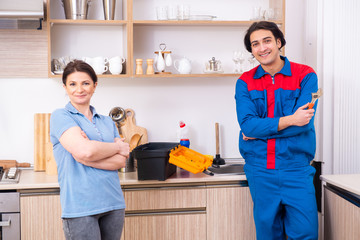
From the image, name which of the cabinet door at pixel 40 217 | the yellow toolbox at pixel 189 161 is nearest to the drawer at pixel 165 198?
the yellow toolbox at pixel 189 161

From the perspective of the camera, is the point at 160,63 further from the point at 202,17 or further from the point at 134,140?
the point at 134,140

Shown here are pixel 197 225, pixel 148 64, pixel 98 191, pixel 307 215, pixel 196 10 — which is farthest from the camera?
pixel 196 10

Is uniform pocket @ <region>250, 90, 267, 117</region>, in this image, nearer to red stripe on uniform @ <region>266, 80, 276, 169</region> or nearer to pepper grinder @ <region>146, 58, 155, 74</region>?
red stripe on uniform @ <region>266, 80, 276, 169</region>

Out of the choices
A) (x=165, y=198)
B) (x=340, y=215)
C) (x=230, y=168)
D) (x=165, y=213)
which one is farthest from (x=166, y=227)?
(x=340, y=215)

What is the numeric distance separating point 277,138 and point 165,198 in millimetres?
828

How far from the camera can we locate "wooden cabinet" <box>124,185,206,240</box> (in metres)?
2.70

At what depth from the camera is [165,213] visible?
2.73 meters

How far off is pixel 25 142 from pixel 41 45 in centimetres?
74

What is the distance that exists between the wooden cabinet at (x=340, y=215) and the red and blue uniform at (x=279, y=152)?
0.14 m

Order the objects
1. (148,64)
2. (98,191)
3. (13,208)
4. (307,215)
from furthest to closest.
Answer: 1. (148,64)
2. (13,208)
3. (307,215)
4. (98,191)

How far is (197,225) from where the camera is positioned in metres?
2.76

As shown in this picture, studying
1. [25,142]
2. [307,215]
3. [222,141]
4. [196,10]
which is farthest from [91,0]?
[307,215]

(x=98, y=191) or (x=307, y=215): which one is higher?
(x=98, y=191)

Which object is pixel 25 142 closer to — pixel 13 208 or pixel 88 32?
pixel 13 208
